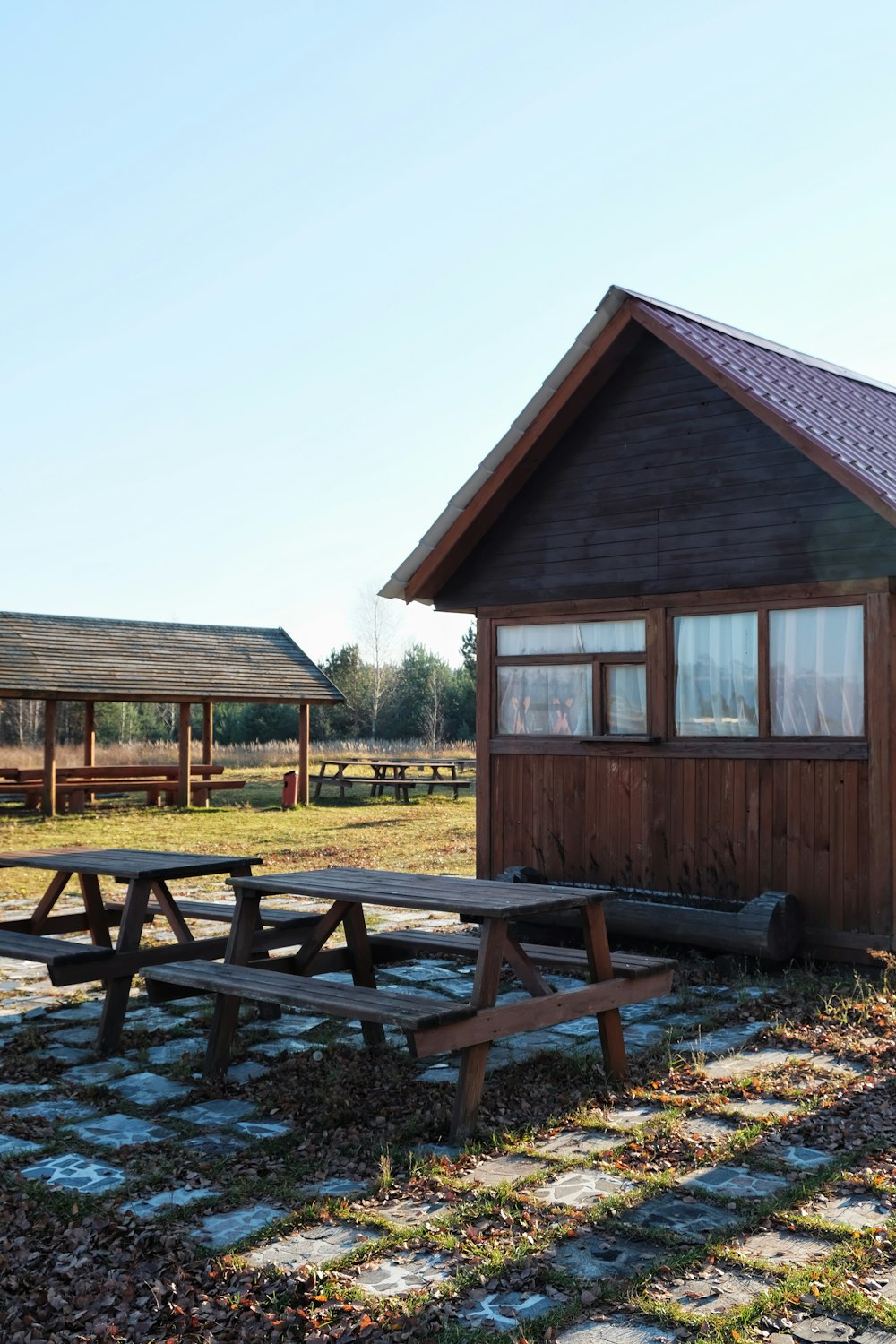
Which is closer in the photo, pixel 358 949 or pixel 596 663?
pixel 358 949

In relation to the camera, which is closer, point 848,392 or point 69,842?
point 848,392

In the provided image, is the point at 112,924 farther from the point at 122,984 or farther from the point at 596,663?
the point at 596,663

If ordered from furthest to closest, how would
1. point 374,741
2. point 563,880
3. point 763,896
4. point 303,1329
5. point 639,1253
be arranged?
1. point 374,741
2. point 563,880
3. point 763,896
4. point 639,1253
5. point 303,1329

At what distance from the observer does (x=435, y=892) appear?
6367 mm

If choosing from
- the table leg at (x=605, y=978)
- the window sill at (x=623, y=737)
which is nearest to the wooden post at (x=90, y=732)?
the window sill at (x=623, y=737)

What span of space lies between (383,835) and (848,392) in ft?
35.4

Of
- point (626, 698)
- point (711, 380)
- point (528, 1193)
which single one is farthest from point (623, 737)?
point (528, 1193)

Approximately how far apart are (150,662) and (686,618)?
19743 mm

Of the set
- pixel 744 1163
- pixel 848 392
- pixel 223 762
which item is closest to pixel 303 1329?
pixel 744 1163

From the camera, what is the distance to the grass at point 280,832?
52.4 feet

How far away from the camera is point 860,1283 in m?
3.93

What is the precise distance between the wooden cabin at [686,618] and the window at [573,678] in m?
0.02

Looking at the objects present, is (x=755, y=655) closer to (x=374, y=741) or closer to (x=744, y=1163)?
(x=744, y=1163)

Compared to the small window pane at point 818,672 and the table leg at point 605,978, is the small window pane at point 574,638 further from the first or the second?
the table leg at point 605,978
